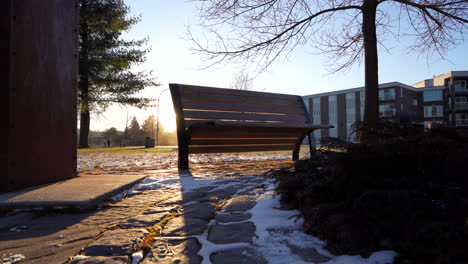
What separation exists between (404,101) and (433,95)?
5.22 metres

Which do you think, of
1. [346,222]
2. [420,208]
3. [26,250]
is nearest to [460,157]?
[420,208]

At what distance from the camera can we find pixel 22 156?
8.07ft

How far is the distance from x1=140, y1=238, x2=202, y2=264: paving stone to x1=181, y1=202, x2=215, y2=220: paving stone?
0.40 meters

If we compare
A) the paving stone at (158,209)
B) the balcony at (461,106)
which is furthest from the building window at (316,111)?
the paving stone at (158,209)

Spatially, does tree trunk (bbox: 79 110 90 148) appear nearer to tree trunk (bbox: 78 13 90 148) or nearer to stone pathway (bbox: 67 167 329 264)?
tree trunk (bbox: 78 13 90 148)

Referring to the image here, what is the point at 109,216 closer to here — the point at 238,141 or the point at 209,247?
the point at 209,247

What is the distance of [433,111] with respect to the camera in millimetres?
44781

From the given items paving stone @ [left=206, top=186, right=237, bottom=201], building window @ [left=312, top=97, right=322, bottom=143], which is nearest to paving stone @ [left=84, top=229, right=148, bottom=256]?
paving stone @ [left=206, top=186, right=237, bottom=201]

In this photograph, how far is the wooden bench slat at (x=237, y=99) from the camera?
4.37 m

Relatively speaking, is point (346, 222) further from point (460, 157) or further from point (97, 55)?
point (97, 55)

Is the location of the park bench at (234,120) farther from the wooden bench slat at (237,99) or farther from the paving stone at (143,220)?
the paving stone at (143,220)

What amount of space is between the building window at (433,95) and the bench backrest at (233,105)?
166ft

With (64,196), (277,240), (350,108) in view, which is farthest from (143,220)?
(350,108)

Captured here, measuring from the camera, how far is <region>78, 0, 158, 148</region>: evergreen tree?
51.6 feet
